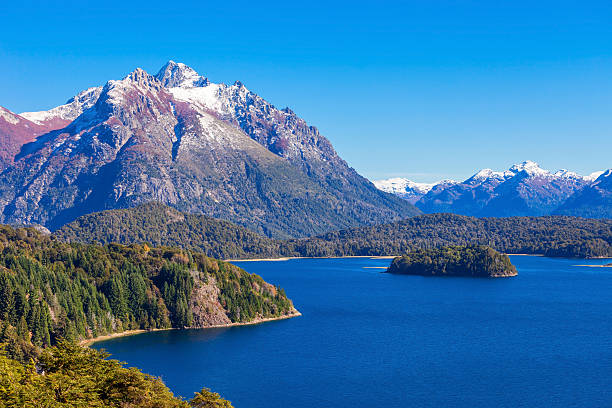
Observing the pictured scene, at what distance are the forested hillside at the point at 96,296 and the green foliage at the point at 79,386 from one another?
61.1 meters

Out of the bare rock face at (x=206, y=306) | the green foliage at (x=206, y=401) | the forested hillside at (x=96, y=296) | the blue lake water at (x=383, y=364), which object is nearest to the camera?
→ the green foliage at (x=206, y=401)

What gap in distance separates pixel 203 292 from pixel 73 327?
43.0 meters

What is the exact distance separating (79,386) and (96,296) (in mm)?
104400

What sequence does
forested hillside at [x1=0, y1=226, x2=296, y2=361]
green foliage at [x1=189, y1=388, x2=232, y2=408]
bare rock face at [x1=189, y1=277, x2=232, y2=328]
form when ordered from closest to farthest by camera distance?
1. green foliage at [x1=189, y1=388, x2=232, y2=408]
2. forested hillside at [x1=0, y1=226, x2=296, y2=361]
3. bare rock face at [x1=189, y1=277, x2=232, y2=328]

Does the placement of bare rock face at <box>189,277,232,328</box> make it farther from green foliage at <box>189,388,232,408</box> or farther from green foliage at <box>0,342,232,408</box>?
green foliage at <box>189,388,232,408</box>

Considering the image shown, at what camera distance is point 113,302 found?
7003 inches

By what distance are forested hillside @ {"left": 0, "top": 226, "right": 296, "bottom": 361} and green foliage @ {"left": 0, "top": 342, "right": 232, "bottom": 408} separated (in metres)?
61.1

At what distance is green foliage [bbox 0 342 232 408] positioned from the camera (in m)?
67.4

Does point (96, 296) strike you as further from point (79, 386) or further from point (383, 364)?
point (79, 386)

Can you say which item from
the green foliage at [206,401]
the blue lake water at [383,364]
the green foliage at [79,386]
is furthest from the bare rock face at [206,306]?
the green foliage at [206,401]

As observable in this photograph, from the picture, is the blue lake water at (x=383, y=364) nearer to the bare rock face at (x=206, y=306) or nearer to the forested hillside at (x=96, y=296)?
the bare rock face at (x=206, y=306)

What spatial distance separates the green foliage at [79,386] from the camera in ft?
221

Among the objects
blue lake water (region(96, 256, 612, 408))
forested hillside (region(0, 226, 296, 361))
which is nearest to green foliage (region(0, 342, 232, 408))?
blue lake water (region(96, 256, 612, 408))

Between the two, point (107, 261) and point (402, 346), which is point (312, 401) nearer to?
point (402, 346)
